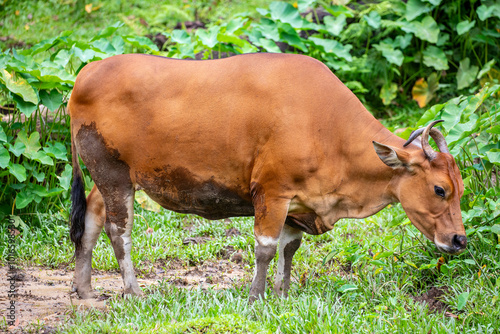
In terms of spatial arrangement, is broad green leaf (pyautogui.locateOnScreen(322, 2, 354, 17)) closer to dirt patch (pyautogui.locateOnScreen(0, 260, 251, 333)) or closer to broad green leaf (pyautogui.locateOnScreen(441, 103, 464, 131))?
broad green leaf (pyautogui.locateOnScreen(441, 103, 464, 131))

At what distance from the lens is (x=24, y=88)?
6.25 metres

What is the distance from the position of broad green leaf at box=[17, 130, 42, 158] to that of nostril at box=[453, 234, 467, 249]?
15.2 ft

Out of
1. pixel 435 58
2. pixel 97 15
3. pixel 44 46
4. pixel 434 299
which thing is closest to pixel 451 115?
Answer: pixel 434 299

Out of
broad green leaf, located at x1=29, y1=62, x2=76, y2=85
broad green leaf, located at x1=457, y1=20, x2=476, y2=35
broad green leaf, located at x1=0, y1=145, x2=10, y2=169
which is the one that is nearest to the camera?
broad green leaf, located at x1=0, y1=145, x2=10, y2=169

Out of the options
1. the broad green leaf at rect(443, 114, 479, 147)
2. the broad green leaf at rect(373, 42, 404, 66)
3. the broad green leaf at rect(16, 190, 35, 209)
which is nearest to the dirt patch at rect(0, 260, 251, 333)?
the broad green leaf at rect(16, 190, 35, 209)

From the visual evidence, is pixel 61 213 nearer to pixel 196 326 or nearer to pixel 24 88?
pixel 24 88

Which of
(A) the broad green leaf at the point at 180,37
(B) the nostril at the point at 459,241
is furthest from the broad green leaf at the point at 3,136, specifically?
(B) the nostril at the point at 459,241

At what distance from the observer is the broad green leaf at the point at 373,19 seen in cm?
936

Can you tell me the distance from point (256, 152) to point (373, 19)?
5837 millimetres

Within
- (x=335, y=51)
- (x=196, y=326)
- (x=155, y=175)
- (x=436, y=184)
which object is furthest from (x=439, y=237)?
(x=335, y=51)

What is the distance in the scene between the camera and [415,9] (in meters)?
9.36

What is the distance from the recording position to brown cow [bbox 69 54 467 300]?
434cm

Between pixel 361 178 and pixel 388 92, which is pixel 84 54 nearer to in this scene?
pixel 361 178

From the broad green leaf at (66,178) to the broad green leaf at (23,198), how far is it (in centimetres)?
38
